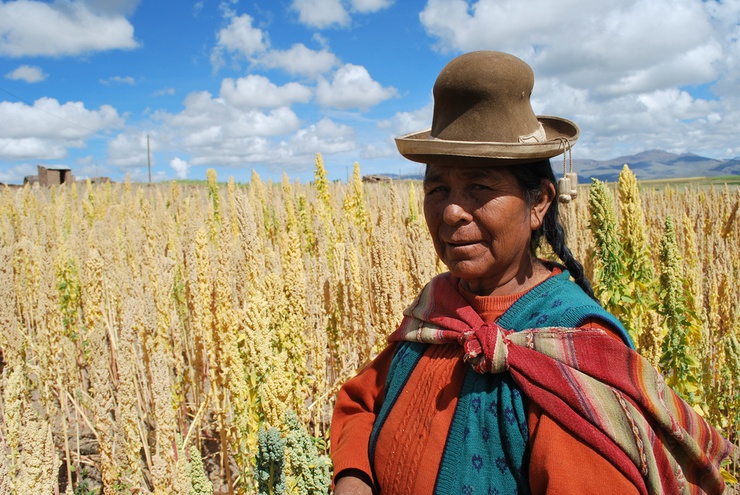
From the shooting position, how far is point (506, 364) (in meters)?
1.07

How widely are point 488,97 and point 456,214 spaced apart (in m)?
0.29

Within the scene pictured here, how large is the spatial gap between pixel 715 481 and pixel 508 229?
2.28 ft

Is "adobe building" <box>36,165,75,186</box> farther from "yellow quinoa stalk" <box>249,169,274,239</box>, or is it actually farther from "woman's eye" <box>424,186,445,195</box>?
"woman's eye" <box>424,186,445,195</box>

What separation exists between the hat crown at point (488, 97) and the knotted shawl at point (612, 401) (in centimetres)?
47

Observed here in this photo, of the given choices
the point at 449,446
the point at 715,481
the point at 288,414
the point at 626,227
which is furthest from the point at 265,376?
the point at 626,227

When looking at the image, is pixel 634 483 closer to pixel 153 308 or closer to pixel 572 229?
pixel 153 308

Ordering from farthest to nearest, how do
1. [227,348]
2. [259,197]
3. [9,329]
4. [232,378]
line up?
[259,197], [9,329], [227,348], [232,378]

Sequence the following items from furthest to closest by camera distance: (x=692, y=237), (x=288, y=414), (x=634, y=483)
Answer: (x=692, y=237) → (x=288, y=414) → (x=634, y=483)

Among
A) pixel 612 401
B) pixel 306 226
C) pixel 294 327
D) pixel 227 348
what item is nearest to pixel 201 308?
pixel 227 348

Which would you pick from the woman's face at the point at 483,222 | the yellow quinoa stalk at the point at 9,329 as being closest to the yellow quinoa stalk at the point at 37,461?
the yellow quinoa stalk at the point at 9,329

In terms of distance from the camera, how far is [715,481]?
103cm

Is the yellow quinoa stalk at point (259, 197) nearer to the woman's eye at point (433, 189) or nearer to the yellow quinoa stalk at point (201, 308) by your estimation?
the yellow quinoa stalk at point (201, 308)

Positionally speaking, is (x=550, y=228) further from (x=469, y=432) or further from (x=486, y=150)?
(x=469, y=432)

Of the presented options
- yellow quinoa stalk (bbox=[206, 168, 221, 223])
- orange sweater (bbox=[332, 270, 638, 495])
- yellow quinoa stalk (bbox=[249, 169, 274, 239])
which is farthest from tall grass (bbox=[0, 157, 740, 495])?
yellow quinoa stalk (bbox=[206, 168, 221, 223])
